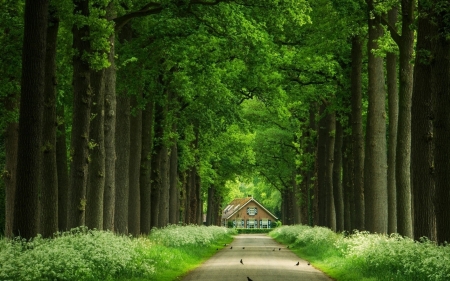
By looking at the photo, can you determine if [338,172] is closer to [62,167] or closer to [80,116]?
[62,167]

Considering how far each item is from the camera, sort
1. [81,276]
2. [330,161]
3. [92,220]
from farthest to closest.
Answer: [330,161]
[92,220]
[81,276]

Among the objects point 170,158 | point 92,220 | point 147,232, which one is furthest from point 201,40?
point 170,158

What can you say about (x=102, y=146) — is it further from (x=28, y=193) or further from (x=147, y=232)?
(x=147, y=232)

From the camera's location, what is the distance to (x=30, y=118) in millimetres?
17016

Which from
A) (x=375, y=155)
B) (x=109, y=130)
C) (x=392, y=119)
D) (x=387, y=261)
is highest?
(x=392, y=119)

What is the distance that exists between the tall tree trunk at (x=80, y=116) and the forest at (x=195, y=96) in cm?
4

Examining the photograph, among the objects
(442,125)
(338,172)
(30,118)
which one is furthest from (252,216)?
(30,118)

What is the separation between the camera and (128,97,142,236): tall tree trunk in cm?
3028

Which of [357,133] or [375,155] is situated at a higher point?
[357,133]

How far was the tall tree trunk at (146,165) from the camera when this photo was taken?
3316cm

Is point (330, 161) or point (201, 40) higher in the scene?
point (201, 40)

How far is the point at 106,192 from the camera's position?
24219mm

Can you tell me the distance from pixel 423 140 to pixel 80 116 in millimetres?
9421

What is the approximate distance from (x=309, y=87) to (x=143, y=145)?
1001 centimetres
